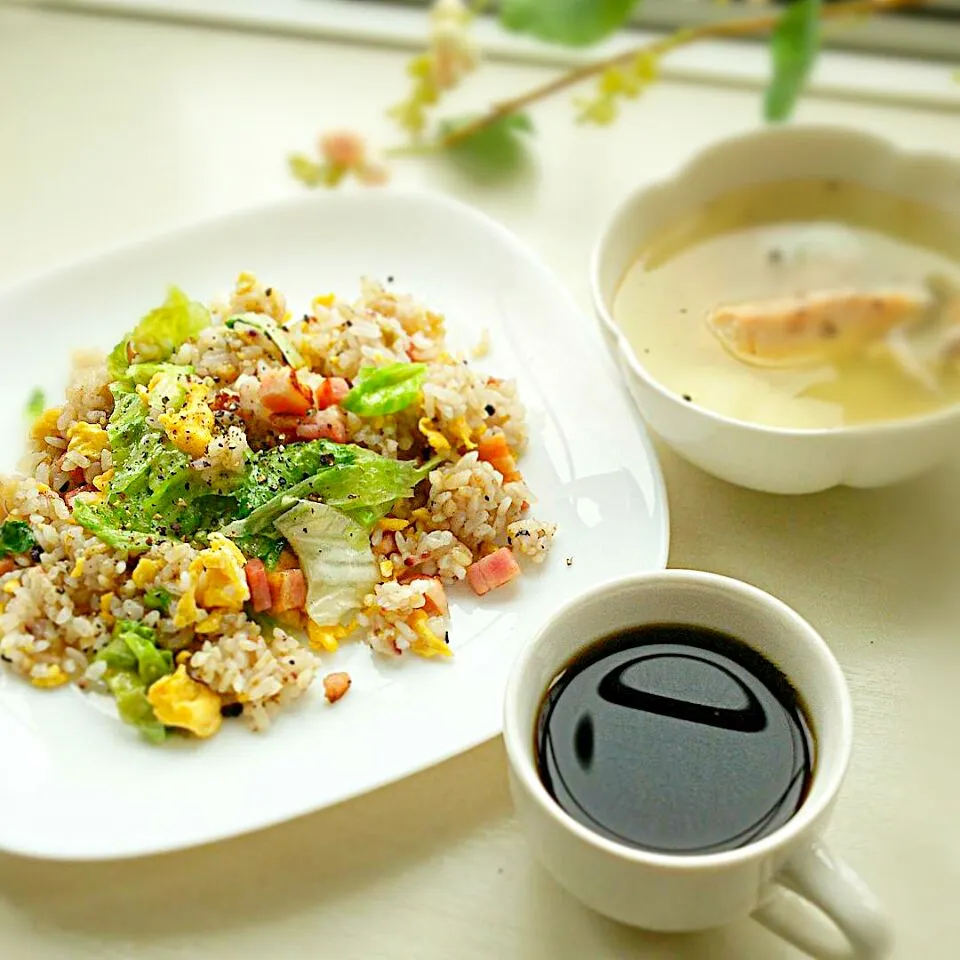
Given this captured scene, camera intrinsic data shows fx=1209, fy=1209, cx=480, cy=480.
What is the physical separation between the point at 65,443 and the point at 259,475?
29 centimetres

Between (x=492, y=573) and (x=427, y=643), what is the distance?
130 mm

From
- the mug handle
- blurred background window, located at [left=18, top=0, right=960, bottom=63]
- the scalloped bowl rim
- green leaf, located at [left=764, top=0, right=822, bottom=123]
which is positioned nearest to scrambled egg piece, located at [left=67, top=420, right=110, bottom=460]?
the scalloped bowl rim

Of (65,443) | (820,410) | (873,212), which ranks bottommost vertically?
(65,443)

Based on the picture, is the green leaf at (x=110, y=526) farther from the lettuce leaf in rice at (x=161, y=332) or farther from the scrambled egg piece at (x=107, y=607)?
the lettuce leaf in rice at (x=161, y=332)

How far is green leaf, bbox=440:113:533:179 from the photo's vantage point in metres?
2.36

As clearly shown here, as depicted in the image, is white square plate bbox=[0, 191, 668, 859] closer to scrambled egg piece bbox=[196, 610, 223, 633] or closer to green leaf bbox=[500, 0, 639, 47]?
scrambled egg piece bbox=[196, 610, 223, 633]

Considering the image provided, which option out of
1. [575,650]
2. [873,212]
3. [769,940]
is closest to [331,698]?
[575,650]

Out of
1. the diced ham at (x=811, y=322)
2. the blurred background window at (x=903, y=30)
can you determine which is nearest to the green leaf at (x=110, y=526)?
the diced ham at (x=811, y=322)

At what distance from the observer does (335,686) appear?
141 cm

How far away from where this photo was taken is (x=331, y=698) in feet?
4.60

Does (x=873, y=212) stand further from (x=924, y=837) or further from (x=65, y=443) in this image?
(x=65, y=443)

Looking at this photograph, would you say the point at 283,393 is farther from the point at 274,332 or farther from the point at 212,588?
the point at 212,588

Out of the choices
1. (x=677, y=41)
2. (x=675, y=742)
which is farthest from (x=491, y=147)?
(x=675, y=742)

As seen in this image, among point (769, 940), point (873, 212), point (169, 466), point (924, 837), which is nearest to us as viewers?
point (769, 940)
